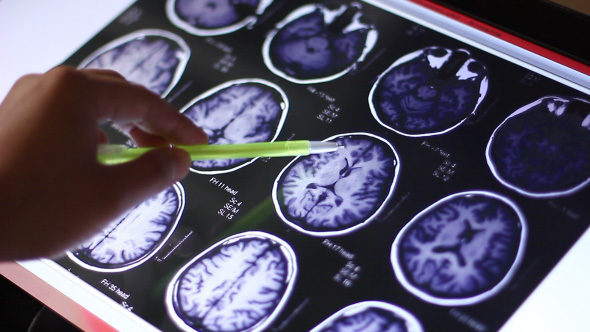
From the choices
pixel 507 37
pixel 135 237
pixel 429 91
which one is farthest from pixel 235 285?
pixel 507 37

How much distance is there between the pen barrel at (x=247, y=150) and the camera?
2.20 feet

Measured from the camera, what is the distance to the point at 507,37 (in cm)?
78

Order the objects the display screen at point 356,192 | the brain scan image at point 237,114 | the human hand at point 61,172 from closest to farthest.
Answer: the human hand at point 61,172
the display screen at point 356,192
the brain scan image at point 237,114

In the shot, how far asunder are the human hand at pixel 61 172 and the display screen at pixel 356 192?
0.49ft

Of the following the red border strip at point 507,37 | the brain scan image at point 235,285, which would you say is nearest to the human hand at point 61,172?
the brain scan image at point 235,285

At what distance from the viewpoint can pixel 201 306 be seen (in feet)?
2.23

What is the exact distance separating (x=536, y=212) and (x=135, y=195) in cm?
37

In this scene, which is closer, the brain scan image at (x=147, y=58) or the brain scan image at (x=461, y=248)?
the brain scan image at (x=461, y=248)

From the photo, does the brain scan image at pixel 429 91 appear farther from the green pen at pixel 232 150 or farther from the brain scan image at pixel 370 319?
the brain scan image at pixel 370 319

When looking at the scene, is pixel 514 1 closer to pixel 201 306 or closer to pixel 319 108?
pixel 319 108

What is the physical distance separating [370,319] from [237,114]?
0.29 meters

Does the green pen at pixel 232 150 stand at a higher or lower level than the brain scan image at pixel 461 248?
lower

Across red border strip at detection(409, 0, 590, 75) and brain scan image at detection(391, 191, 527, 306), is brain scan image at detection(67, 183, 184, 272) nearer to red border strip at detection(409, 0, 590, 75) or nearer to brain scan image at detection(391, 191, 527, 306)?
brain scan image at detection(391, 191, 527, 306)

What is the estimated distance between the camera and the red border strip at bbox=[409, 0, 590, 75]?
75cm
